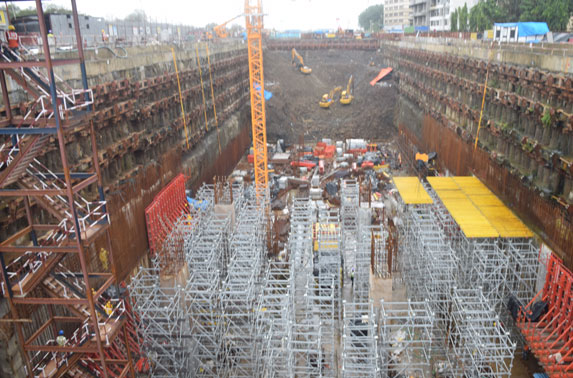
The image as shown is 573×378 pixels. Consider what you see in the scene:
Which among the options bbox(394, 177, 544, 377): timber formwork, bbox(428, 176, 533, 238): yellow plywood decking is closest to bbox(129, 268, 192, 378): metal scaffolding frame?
bbox(394, 177, 544, 377): timber formwork

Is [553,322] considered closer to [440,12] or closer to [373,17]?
[440,12]

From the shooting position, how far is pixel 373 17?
153000 millimetres

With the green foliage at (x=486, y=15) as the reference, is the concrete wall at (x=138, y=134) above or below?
below

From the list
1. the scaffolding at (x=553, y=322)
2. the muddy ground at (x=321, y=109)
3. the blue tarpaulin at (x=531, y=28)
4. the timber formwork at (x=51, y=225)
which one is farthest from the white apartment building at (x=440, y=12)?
the timber formwork at (x=51, y=225)

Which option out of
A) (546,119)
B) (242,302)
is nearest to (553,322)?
(546,119)

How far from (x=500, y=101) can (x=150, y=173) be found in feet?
60.3

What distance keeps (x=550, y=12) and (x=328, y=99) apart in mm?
25256

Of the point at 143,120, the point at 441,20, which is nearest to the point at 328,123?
the point at 143,120

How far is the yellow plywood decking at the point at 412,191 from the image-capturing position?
22.3 metres

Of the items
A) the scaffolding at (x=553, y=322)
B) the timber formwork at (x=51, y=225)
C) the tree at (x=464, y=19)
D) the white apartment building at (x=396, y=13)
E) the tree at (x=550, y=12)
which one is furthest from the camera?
the white apartment building at (x=396, y=13)

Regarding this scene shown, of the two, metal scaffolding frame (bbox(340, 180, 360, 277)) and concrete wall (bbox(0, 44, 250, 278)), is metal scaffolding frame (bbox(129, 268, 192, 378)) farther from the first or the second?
metal scaffolding frame (bbox(340, 180, 360, 277))

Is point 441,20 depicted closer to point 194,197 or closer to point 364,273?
point 194,197

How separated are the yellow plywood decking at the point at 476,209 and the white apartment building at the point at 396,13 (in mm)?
110850

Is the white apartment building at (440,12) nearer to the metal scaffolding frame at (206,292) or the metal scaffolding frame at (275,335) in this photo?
the metal scaffolding frame at (206,292)
